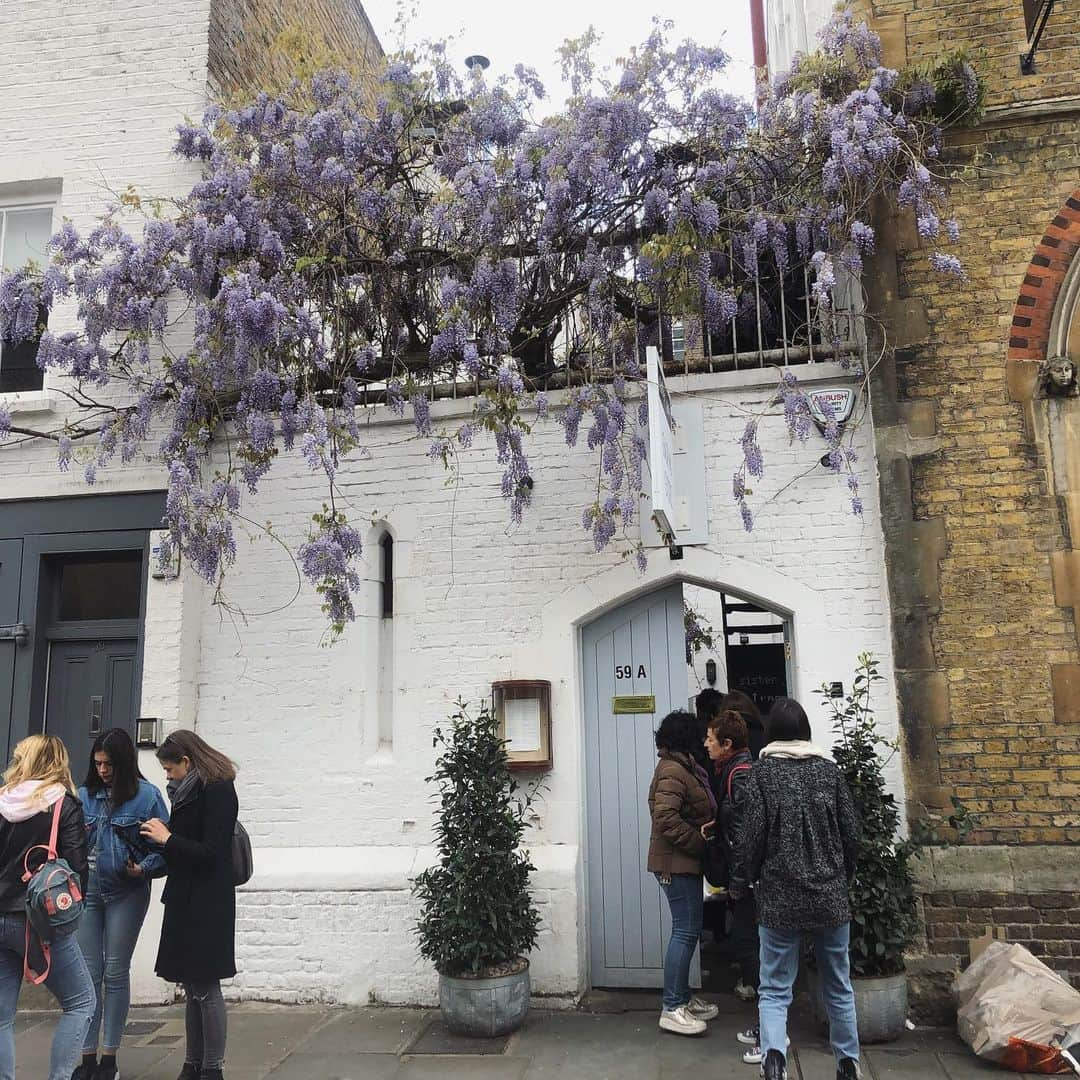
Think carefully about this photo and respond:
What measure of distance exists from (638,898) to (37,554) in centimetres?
503

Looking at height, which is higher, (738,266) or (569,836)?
(738,266)

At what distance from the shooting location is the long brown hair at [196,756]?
15.4 feet

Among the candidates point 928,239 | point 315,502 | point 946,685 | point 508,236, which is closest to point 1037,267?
point 928,239

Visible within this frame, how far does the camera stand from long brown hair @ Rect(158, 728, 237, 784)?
4691 mm

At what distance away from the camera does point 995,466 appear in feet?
19.7

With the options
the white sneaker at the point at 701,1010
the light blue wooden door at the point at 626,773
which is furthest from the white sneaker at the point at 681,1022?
the light blue wooden door at the point at 626,773

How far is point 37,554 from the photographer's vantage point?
24.1ft

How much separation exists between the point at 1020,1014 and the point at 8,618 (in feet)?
23.1

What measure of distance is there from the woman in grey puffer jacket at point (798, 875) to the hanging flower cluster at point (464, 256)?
207cm

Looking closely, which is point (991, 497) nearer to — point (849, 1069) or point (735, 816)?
→ point (735, 816)

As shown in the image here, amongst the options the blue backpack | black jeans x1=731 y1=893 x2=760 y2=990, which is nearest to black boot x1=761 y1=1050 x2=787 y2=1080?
black jeans x1=731 y1=893 x2=760 y2=990

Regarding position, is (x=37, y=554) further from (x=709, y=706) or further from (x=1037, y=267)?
(x=1037, y=267)

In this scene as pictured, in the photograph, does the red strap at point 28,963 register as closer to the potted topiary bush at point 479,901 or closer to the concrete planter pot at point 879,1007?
the potted topiary bush at point 479,901

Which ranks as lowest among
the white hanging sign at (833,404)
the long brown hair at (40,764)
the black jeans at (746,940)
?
the black jeans at (746,940)
